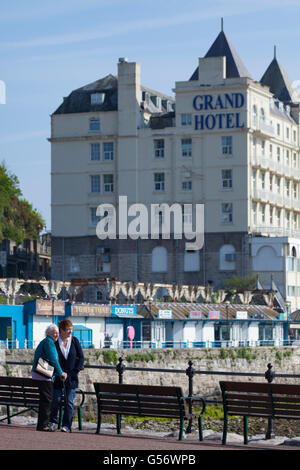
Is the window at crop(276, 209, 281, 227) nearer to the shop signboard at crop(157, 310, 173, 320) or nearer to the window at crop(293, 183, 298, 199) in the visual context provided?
the window at crop(293, 183, 298, 199)

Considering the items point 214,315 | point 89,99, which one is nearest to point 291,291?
point 214,315

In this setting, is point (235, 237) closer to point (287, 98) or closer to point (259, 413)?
point (287, 98)

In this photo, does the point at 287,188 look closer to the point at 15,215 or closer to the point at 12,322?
the point at 15,215

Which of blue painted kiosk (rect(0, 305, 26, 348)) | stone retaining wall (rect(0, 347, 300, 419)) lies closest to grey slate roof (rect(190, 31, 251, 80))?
stone retaining wall (rect(0, 347, 300, 419))

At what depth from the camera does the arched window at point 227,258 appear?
99188 mm

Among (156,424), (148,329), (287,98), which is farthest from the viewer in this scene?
(287,98)

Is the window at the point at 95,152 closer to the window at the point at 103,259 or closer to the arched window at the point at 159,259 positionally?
the window at the point at 103,259

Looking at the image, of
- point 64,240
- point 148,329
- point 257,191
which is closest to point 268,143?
point 257,191

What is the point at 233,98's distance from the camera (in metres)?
99.6

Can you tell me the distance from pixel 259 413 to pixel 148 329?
52974 millimetres

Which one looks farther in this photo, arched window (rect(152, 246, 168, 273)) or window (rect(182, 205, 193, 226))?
arched window (rect(152, 246, 168, 273))

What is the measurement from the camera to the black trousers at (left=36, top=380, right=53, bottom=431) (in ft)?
71.6

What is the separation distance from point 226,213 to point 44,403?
7906 centimetres

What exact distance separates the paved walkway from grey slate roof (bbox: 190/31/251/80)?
87172 millimetres
